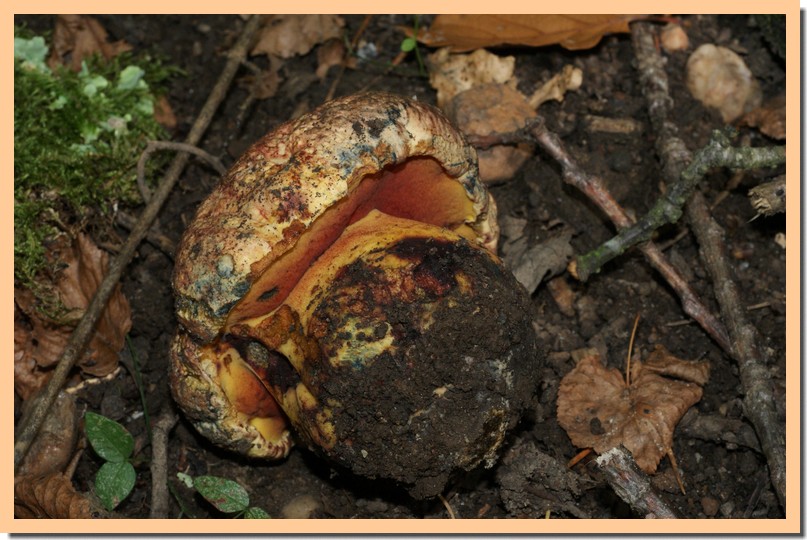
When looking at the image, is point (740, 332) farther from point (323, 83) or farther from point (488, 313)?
point (323, 83)

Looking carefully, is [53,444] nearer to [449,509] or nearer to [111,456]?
[111,456]

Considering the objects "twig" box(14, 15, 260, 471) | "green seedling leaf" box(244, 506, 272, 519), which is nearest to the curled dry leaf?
"twig" box(14, 15, 260, 471)

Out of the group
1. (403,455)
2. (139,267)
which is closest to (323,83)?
(139,267)

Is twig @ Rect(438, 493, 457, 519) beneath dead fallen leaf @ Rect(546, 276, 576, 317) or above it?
beneath

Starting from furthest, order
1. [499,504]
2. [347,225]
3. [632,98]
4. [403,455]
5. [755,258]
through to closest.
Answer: [632,98] < [755,258] < [499,504] < [347,225] < [403,455]


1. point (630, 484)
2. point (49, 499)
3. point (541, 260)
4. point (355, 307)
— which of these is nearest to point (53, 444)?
point (49, 499)

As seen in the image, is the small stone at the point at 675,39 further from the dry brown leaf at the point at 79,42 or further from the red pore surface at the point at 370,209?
the dry brown leaf at the point at 79,42

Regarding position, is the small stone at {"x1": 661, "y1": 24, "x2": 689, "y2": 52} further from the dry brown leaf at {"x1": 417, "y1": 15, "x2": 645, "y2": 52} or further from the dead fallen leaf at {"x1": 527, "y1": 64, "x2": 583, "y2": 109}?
the dead fallen leaf at {"x1": 527, "y1": 64, "x2": 583, "y2": 109}
